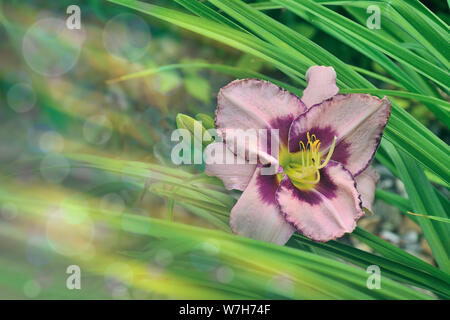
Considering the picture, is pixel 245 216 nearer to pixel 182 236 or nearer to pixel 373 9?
pixel 182 236

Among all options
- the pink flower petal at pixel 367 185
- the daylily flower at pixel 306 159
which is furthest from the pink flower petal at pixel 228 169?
the pink flower petal at pixel 367 185

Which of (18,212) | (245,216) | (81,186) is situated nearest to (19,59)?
(81,186)

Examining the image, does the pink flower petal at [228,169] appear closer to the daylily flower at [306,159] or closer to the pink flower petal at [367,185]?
the daylily flower at [306,159]

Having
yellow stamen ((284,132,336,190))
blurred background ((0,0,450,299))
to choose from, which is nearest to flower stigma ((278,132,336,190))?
yellow stamen ((284,132,336,190))

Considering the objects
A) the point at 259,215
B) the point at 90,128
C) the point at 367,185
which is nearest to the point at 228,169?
the point at 259,215

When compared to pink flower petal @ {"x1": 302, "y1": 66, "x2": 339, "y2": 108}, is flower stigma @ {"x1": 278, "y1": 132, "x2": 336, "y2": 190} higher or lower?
lower

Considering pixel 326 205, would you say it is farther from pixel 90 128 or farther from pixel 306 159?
pixel 90 128

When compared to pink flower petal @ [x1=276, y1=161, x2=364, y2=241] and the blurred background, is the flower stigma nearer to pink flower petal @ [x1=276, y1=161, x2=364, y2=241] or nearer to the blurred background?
pink flower petal @ [x1=276, y1=161, x2=364, y2=241]

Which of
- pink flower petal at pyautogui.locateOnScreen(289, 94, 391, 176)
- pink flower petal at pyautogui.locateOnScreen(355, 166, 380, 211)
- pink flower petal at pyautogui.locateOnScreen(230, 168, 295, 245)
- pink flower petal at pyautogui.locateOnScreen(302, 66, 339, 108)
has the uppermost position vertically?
pink flower petal at pyautogui.locateOnScreen(302, 66, 339, 108)
